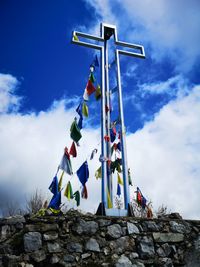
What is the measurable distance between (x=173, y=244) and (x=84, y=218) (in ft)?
4.47

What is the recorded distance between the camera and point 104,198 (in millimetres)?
4445

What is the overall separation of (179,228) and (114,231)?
104 cm

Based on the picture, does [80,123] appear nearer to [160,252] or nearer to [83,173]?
[83,173]

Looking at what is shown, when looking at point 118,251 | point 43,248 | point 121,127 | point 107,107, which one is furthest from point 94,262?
point 107,107

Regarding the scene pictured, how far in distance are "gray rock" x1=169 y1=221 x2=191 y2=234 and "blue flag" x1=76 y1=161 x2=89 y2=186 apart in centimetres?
177

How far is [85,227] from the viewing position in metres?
3.70

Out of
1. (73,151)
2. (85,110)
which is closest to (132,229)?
(73,151)

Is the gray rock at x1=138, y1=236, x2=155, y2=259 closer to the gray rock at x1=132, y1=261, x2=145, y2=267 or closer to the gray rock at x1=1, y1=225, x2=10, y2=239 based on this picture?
the gray rock at x1=132, y1=261, x2=145, y2=267

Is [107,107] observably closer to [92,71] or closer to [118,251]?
Answer: [92,71]

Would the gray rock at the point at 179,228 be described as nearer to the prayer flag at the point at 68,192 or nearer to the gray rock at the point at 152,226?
the gray rock at the point at 152,226

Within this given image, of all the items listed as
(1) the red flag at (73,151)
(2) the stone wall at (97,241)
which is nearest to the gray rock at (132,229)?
(2) the stone wall at (97,241)

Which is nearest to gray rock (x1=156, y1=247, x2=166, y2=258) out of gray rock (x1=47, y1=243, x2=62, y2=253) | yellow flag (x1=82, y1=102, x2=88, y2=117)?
gray rock (x1=47, y1=243, x2=62, y2=253)

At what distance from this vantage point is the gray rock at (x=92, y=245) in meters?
3.58

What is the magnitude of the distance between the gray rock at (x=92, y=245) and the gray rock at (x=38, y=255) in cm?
56
